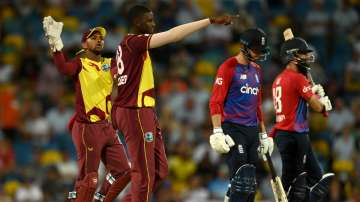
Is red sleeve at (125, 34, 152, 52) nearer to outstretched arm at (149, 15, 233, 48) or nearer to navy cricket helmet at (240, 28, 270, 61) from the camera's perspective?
outstretched arm at (149, 15, 233, 48)

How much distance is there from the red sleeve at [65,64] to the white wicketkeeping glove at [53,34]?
0.08 metres

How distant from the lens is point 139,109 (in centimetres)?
977

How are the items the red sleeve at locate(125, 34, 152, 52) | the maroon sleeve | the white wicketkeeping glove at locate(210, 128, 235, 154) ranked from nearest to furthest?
the red sleeve at locate(125, 34, 152, 52), the white wicketkeeping glove at locate(210, 128, 235, 154), the maroon sleeve

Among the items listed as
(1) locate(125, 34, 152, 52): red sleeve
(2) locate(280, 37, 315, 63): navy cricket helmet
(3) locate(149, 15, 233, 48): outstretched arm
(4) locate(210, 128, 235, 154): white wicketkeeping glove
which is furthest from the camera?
(2) locate(280, 37, 315, 63): navy cricket helmet

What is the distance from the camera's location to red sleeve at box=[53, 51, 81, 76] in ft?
33.3

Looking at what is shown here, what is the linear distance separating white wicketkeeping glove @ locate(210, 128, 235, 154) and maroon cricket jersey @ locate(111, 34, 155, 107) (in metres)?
0.82

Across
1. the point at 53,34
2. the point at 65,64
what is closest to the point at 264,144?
the point at 65,64

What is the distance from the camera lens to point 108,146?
420 inches

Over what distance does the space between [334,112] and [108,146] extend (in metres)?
7.76

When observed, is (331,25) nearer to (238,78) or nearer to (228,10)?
(228,10)

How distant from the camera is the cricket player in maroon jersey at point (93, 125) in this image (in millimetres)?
10312

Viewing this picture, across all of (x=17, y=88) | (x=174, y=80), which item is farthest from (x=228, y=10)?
(x=17, y=88)

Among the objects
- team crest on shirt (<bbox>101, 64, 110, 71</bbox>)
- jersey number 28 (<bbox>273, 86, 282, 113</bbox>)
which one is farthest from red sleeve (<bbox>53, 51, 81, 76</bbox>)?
jersey number 28 (<bbox>273, 86, 282, 113</bbox>)

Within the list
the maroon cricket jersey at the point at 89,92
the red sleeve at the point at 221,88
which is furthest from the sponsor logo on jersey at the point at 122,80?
the red sleeve at the point at 221,88
